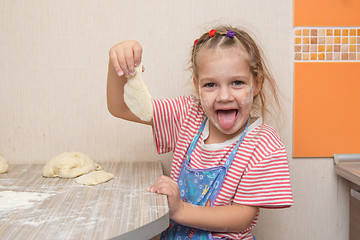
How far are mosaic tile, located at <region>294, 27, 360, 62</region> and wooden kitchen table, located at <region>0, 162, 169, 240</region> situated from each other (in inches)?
24.5

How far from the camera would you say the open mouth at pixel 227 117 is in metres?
0.95

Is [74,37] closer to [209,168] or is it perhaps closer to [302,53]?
[209,168]

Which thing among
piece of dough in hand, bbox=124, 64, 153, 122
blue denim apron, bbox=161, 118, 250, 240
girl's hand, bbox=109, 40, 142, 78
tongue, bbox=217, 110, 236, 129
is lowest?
blue denim apron, bbox=161, 118, 250, 240

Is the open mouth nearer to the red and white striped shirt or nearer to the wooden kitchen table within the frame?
the red and white striped shirt

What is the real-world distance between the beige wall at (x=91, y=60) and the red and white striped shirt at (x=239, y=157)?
175 millimetres

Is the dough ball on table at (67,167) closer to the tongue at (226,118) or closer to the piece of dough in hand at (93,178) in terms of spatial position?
the piece of dough in hand at (93,178)

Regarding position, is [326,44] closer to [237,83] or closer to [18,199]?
[237,83]

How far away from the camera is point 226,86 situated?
3.06 ft

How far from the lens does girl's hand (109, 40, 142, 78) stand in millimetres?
854

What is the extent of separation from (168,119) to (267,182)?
328 millimetres

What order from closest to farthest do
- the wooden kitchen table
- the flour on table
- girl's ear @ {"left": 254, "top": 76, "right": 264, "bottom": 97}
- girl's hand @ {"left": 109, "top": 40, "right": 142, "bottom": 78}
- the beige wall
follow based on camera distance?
the wooden kitchen table → the flour on table → girl's hand @ {"left": 109, "top": 40, "right": 142, "bottom": 78} → girl's ear @ {"left": 254, "top": 76, "right": 264, "bottom": 97} → the beige wall

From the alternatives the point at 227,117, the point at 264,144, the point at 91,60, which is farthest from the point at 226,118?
the point at 91,60

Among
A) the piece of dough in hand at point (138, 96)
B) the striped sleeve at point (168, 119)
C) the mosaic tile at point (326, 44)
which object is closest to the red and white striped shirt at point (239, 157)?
the striped sleeve at point (168, 119)

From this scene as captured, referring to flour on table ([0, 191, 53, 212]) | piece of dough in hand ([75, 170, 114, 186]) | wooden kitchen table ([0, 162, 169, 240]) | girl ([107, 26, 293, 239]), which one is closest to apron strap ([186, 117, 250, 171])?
girl ([107, 26, 293, 239])
